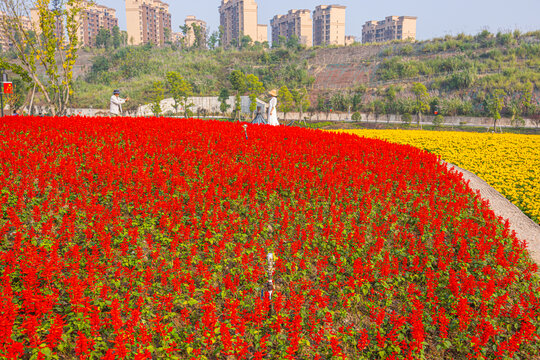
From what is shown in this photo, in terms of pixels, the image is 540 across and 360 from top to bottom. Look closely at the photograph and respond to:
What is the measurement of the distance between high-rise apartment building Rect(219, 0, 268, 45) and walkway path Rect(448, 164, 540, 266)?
121965mm

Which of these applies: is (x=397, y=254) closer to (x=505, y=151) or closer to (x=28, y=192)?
(x=28, y=192)

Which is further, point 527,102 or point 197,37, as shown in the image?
point 197,37

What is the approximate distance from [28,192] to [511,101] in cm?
4356

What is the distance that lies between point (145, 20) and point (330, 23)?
207ft

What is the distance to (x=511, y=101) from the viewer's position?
36688 millimetres

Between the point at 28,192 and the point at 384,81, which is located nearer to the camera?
the point at 28,192

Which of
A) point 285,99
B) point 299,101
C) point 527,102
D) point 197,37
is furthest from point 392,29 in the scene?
point 527,102

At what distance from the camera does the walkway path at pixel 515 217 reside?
7130mm

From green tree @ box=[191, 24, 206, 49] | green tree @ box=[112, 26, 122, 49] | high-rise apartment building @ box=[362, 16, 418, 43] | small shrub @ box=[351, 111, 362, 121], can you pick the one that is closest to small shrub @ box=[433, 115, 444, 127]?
small shrub @ box=[351, 111, 362, 121]

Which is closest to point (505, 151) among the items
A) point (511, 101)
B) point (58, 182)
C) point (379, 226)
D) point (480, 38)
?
point (379, 226)

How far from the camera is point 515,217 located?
325 inches

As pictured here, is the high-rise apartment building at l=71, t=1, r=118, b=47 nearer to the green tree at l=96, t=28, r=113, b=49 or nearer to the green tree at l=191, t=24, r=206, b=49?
the green tree at l=96, t=28, r=113, b=49

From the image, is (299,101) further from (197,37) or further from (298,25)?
(298,25)

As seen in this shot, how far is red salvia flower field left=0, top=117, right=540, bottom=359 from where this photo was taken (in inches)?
139
